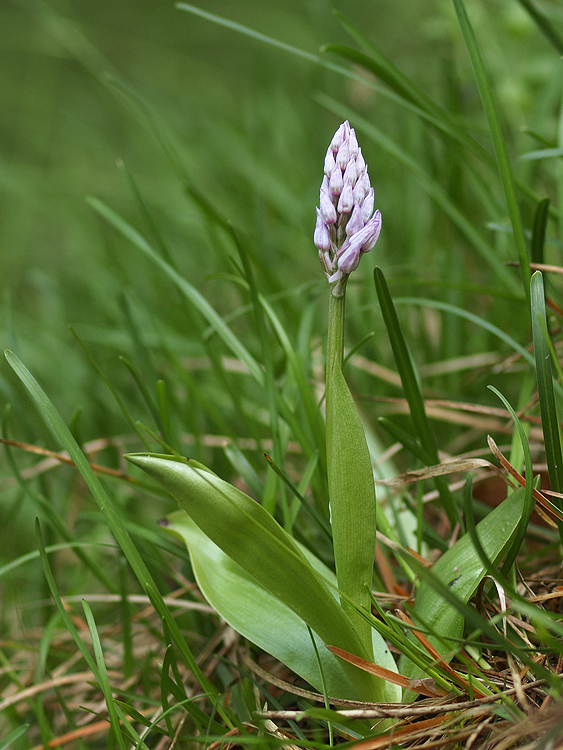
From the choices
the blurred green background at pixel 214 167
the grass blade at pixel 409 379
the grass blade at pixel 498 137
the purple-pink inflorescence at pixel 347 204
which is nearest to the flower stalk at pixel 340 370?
the purple-pink inflorescence at pixel 347 204

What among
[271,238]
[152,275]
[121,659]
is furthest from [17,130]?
[121,659]

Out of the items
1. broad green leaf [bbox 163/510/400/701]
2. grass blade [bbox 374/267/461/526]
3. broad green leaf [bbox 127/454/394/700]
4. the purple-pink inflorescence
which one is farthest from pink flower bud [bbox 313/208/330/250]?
broad green leaf [bbox 163/510/400/701]

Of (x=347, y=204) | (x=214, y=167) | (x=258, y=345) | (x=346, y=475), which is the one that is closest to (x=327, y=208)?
(x=347, y=204)

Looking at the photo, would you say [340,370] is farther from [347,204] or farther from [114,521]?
[114,521]

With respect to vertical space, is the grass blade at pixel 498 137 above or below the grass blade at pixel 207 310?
above

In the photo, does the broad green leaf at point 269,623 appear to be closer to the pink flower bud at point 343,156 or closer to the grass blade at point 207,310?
the grass blade at point 207,310
